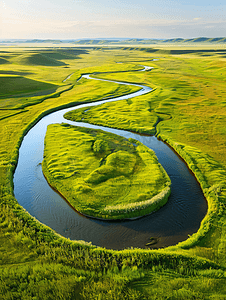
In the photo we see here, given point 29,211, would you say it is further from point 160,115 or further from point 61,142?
point 160,115

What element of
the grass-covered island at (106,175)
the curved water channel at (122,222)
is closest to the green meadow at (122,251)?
the grass-covered island at (106,175)

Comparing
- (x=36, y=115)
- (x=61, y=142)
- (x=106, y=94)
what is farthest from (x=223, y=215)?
(x=106, y=94)

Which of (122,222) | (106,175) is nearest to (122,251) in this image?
(122,222)

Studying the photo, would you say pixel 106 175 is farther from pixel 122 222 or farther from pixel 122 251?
pixel 122 251

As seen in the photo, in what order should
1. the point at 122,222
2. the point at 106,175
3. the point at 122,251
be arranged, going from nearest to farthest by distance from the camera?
the point at 122,251
the point at 122,222
the point at 106,175

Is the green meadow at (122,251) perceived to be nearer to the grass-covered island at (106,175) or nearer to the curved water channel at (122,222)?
the grass-covered island at (106,175)

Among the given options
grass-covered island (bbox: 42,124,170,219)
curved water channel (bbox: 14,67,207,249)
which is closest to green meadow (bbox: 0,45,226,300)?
grass-covered island (bbox: 42,124,170,219)
